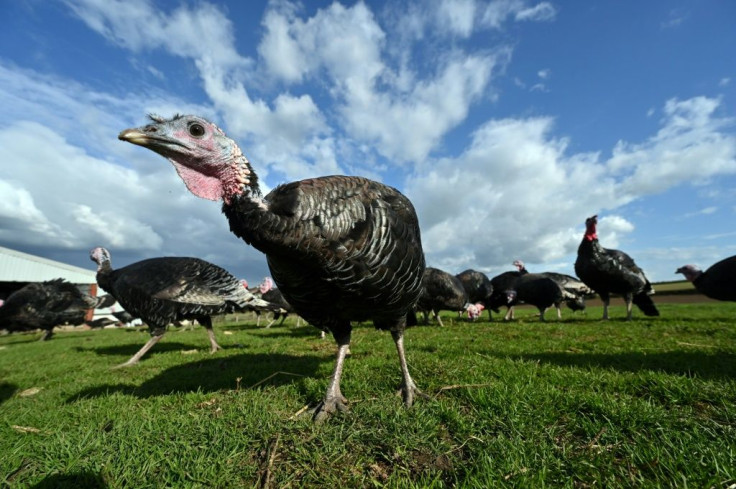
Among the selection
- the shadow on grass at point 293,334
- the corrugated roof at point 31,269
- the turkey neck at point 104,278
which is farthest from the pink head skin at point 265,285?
the corrugated roof at point 31,269

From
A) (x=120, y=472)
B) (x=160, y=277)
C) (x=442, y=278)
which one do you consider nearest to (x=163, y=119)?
(x=120, y=472)

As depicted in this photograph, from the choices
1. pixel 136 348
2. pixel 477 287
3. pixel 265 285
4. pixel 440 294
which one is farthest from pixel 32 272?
pixel 477 287

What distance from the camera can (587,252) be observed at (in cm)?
1043

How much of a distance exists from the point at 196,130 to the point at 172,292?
215 inches

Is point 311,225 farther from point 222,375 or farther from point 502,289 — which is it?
point 502,289

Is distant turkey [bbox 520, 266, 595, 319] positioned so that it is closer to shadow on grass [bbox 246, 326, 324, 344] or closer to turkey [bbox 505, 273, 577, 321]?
turkey [bbox 505, 273, 577, 321]

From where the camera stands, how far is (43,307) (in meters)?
12.6

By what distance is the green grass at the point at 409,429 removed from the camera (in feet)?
6.31

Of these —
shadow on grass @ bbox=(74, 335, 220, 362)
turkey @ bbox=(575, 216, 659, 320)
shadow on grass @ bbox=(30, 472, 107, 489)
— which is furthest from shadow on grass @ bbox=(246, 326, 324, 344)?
turkey @ bbox=(575, 216, 659, 320)

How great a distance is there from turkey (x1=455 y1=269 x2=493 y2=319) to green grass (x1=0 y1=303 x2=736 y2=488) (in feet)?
30.3

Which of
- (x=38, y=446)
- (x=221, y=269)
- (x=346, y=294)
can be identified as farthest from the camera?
(x=221, y=269)

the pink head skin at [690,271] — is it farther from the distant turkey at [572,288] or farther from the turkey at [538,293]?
the distant turkey at [572,288]

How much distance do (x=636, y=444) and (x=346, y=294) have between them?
218 cm

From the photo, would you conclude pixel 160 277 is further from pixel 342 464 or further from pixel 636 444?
pixel 636 444
